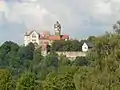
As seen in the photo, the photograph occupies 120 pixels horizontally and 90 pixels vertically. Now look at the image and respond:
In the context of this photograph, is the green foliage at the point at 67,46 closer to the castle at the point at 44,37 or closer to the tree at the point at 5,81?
the castle at the point at 44,37

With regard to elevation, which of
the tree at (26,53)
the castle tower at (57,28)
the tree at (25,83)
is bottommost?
the tree at (25,83)

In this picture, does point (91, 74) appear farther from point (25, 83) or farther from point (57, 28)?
point (57, 28)

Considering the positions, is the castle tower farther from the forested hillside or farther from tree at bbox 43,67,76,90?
tree at bbox 43,67,76,90

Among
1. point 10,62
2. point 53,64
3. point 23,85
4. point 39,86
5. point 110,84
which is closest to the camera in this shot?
point 110,84

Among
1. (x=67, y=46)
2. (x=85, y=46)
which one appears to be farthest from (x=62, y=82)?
(x=85, y=46)

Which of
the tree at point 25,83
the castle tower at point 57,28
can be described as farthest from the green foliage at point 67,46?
the tree at point 25,83

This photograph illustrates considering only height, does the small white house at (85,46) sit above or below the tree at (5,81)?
above

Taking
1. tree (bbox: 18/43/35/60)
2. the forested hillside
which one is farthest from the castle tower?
the forested hillside

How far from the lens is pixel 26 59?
124 meters

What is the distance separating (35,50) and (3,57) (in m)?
9.69

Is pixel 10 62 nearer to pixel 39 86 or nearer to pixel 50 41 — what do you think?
pixel 50 41

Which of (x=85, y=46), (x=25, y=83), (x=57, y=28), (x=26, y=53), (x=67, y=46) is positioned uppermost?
(x=57, y=28)

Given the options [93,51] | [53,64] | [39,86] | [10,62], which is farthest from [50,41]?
[93,51]

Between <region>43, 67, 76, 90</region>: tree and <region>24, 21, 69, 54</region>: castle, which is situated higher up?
<region>24, 21, 69, 54</region>: castle
